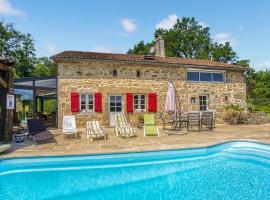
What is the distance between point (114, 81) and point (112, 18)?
559 cm

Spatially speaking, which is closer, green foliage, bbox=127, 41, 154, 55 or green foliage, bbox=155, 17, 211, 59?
green foliage, bbox=127, 41, 154, 55

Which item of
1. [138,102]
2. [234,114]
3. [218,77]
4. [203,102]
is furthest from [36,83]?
[234,114]

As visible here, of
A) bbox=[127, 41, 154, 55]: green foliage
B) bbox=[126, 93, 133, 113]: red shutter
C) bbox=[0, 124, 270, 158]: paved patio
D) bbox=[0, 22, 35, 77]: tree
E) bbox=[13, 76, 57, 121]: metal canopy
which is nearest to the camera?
bbox=[0, 124, 270, 158]: paved patio

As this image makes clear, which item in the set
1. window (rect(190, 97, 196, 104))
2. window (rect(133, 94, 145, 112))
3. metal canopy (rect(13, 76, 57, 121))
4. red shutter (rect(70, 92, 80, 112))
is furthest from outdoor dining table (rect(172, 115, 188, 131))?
metal canopy (rect(13, 76, 57, 121))

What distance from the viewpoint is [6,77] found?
979 centimetres

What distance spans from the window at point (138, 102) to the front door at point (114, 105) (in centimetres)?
94

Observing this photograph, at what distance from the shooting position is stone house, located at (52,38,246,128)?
13.8 meters

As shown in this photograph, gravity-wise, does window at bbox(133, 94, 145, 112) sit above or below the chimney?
below

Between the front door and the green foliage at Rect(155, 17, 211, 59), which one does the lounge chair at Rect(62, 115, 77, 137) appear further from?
the green foliage at Rect(155, 17, 211, 59)

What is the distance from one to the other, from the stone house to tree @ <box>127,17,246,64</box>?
23.6 metres

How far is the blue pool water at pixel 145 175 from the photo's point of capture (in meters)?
5.52

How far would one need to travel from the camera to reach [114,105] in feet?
48.3

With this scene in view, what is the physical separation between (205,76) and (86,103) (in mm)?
9057

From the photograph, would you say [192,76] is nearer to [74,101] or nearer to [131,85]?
[131,85]
